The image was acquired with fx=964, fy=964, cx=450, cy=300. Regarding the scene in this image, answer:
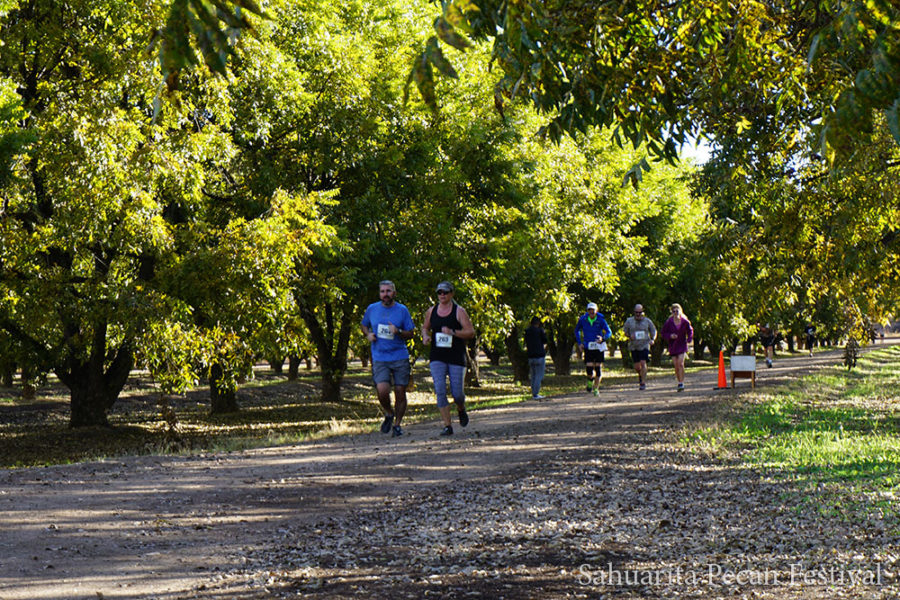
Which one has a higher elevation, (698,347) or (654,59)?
(654,59)

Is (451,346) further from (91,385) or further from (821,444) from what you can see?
(91,385)

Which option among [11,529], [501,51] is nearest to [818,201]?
[501,51]

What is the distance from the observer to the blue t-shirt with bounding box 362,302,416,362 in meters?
13.0

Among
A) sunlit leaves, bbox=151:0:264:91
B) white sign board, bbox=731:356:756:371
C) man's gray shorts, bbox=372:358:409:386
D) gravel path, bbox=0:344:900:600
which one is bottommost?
gravel path, bbox=0:344:900:600

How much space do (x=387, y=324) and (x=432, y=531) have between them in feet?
20.7

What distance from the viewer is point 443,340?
12891 mm

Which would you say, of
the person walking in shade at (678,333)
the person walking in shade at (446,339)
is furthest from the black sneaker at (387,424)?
the person walking in shade at (678,333)

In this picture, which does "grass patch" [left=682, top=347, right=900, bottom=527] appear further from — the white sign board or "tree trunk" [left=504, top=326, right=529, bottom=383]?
"tree trunk" [left=504, top=326, right=529, bottom=383]

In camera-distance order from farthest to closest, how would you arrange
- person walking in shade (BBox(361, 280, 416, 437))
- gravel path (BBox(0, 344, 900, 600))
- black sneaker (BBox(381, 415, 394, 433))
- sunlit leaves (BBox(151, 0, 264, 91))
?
black sneaker (BBox(381, 415, 394, 433)) → person walking in shade (BBox(361, 280, 416, 437)) → gravel path (BBox(0, 344, 900, 600)) → sunlit leaves (BBox(151, 0, 264, 91))

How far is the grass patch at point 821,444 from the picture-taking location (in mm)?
7629

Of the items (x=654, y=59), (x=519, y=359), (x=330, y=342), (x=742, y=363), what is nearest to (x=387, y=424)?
(x=654, y=59)

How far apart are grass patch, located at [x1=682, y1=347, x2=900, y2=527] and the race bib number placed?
326 cm

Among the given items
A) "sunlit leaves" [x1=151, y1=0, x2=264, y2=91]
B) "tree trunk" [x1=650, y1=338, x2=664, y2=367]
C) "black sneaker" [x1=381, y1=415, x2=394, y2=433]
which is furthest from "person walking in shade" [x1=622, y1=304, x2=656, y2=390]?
"tree trunk" [x1=650, y1=338, x2=664, y2=367]

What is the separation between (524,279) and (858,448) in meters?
18.4
